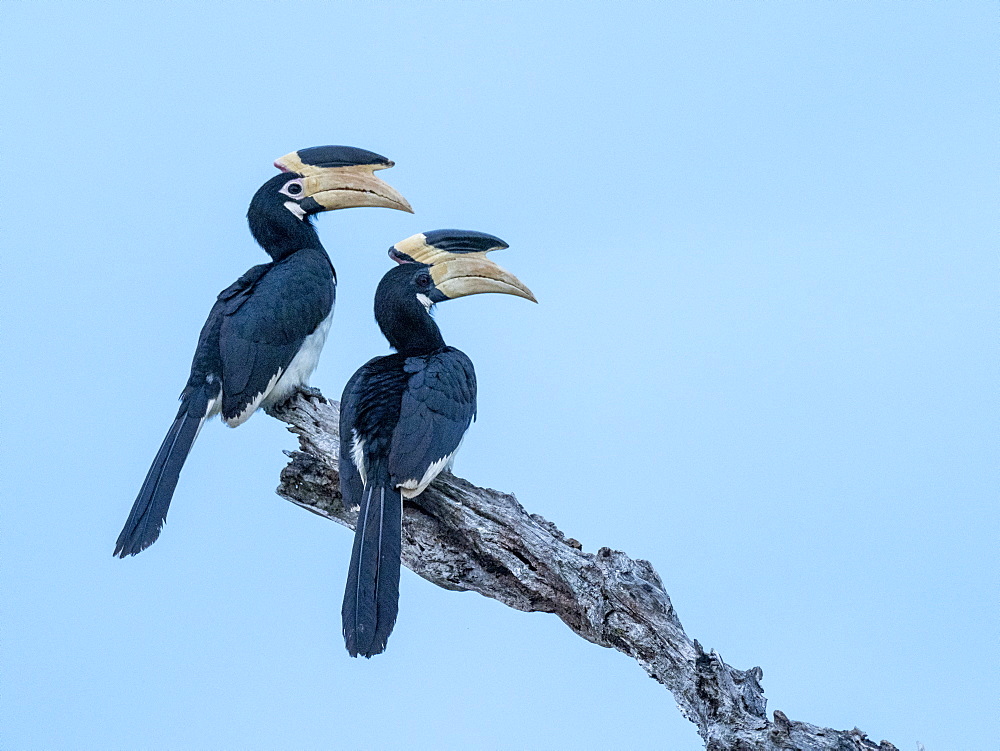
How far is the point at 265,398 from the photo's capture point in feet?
19.4

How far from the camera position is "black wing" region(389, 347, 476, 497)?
4.92m

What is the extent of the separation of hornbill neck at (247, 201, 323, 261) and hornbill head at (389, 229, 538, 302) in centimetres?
79

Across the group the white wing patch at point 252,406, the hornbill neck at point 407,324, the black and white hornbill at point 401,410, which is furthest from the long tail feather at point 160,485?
the hornbill neck at point 407,324

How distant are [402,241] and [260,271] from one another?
34.5 inches

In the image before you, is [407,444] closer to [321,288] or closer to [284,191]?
[321,288]

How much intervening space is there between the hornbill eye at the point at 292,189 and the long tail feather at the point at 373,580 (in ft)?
7.16

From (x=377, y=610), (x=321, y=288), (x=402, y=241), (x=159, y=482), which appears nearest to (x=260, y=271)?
(x=321, y=288)

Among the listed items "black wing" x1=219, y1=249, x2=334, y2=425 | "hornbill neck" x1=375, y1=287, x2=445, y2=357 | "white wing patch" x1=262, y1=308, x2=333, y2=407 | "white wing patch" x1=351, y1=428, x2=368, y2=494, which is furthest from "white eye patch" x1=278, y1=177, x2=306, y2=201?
"white wing patch" x1=351, y1=428, x2=368, y2=494

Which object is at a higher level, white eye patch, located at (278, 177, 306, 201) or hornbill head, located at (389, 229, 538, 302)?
white eye patch, located at (278, 177, 306, 201)

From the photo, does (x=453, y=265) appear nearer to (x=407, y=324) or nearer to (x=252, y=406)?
(x=407, y=324)

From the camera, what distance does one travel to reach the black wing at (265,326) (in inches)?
227

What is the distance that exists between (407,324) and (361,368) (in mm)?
325

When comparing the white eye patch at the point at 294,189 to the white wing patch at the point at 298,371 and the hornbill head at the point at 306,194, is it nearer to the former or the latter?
the hornbill head at the point at 306,194

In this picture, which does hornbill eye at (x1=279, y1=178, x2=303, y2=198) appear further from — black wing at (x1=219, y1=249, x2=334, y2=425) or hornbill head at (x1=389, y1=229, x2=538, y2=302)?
hornbill head at (x1=389, y1=229, x2=538, y2=302)
